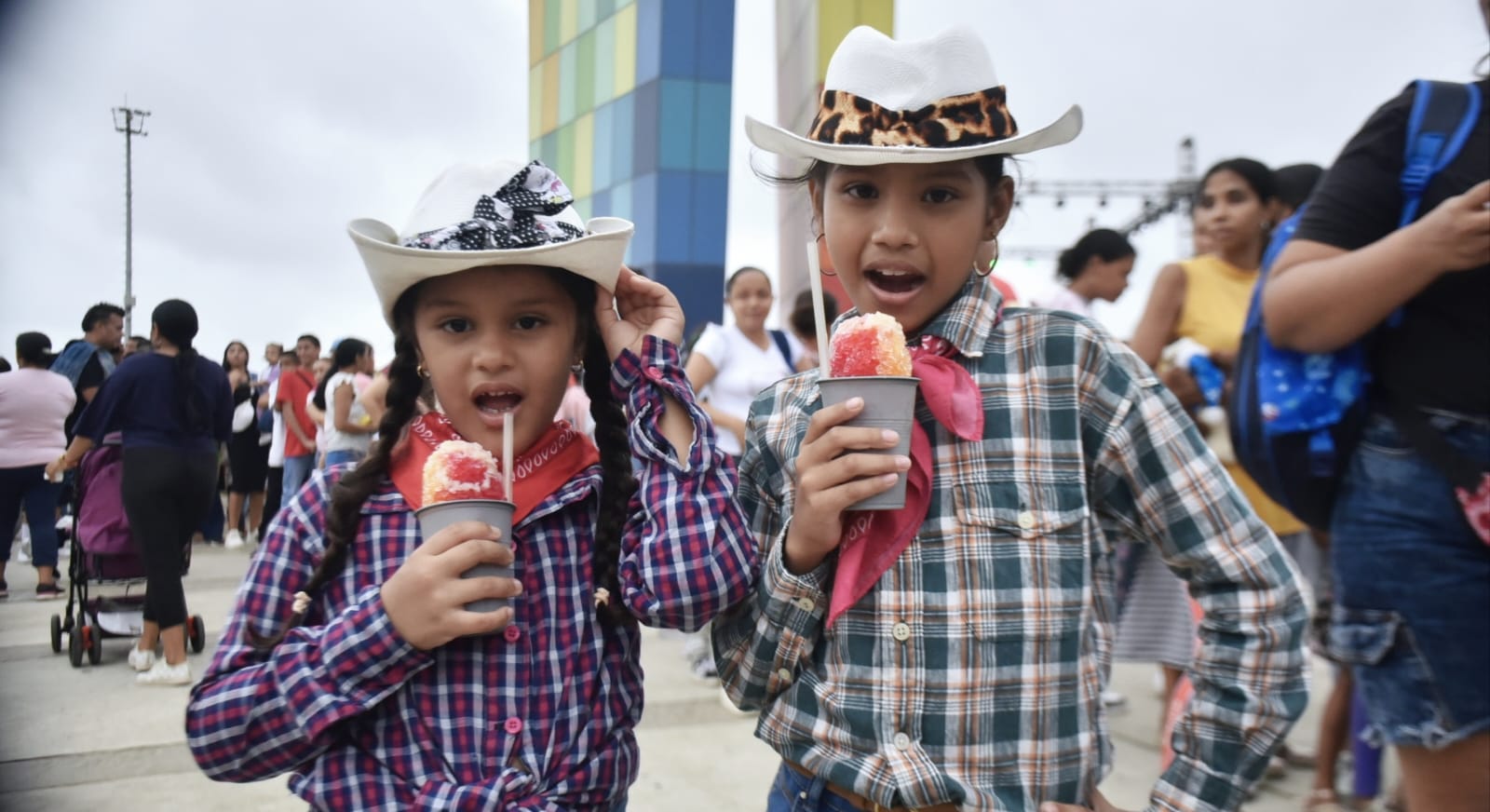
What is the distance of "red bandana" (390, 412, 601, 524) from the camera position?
1.61 metres

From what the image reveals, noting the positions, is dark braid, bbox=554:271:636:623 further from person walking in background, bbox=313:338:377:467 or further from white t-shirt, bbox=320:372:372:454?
white t-shirt, bbox=320:372:372:454

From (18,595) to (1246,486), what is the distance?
28.1 feet

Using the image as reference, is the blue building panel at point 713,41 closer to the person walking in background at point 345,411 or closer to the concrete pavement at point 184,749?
the person walking in background at point 345,411

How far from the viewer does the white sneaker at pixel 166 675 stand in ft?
16.8

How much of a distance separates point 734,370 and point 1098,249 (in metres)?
1.87

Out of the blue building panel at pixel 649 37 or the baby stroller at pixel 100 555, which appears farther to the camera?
the blue building panel at pixel 649 37

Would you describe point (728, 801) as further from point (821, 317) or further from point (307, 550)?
point (821, 317)

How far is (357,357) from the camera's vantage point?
24.6ft

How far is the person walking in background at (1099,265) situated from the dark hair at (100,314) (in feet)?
18.9

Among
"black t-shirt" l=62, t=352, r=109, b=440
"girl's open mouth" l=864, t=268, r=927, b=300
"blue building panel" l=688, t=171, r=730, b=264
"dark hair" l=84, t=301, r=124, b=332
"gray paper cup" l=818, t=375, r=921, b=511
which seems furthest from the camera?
"blue building panel" l=688, t=171, r=730, b=264

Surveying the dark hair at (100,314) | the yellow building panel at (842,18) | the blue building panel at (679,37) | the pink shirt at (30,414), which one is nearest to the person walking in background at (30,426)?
the pink shirt at (30,414)

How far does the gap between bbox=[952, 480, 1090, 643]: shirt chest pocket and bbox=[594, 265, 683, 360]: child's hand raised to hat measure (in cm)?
58

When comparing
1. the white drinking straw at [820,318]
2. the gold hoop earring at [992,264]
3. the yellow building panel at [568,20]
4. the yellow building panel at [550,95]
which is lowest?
the white drinking straw at [820,318]

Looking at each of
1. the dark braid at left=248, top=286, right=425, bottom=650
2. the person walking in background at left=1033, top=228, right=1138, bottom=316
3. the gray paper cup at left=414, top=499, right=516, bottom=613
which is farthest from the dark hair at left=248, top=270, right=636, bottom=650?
the person walking in background at left=1033, top=228, right=1138, bottom=316
